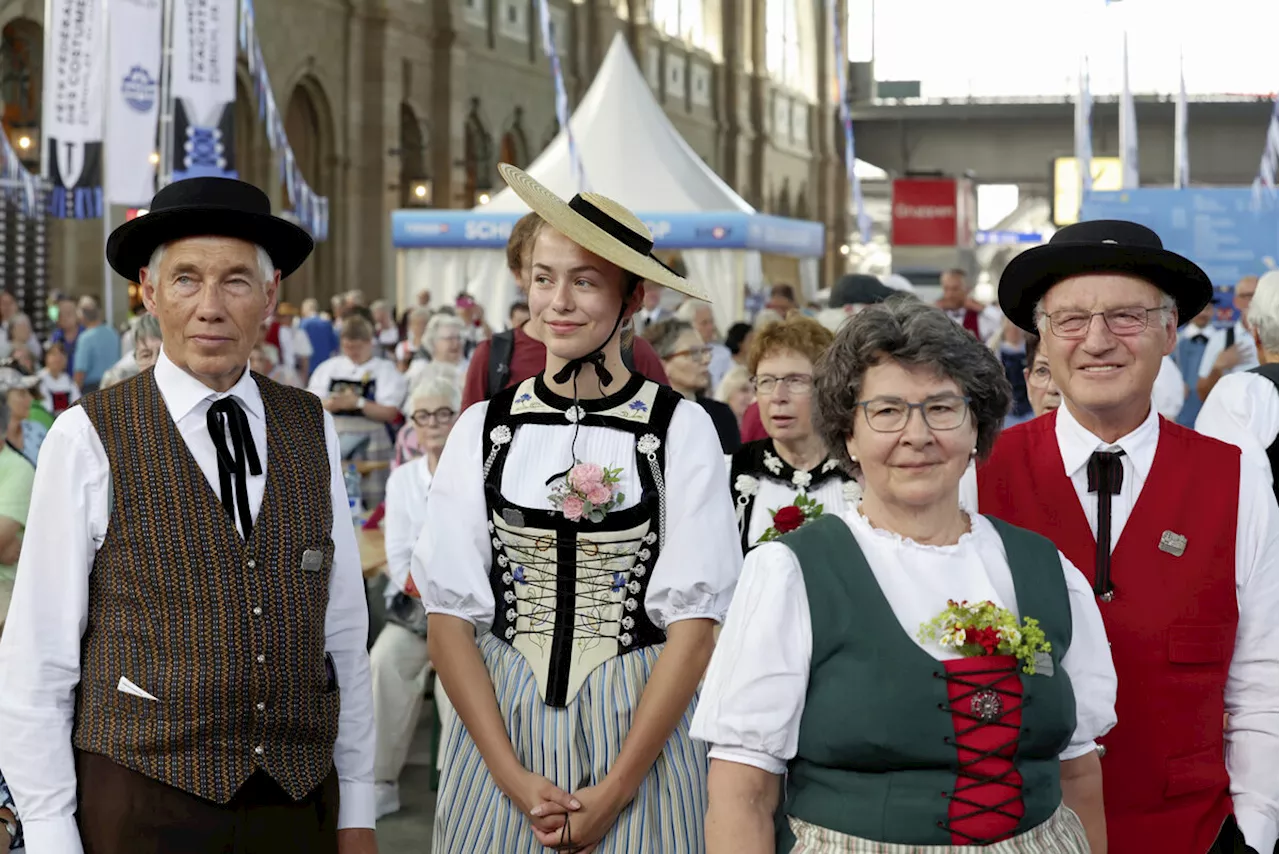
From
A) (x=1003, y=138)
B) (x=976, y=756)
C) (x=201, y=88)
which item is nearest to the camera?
(x=976, y=756)

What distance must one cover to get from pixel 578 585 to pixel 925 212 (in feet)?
124

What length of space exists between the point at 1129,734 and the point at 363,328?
8698 mm

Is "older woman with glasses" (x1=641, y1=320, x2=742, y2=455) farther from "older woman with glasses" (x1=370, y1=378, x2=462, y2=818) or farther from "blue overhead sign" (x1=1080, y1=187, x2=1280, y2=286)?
"blue overhead sign" (x1=1080, y1=187, x2=1280, y2=286)

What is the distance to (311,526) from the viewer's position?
284 cm

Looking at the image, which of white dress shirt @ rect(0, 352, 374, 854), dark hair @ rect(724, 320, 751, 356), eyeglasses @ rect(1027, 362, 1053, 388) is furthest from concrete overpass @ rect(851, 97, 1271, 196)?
white dress shirt @ rect(0, 352, 374, 854)

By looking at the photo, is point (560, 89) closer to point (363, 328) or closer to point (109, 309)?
point (109, 309)

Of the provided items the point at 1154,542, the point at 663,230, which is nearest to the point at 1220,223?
the point at 663,230

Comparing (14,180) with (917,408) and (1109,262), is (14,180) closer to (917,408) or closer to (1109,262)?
(1109,262)

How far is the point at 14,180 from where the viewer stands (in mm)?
16438

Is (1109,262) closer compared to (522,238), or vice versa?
(1109,262)

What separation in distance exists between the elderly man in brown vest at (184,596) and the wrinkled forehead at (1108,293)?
137 centimetres

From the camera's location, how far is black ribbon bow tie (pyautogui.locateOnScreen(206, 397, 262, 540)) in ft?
9.07

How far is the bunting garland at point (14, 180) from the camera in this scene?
15.8 m

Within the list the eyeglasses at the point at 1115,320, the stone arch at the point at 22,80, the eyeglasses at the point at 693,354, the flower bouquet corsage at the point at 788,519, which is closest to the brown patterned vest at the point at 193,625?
the eyeglasses at the point at 1115,320
